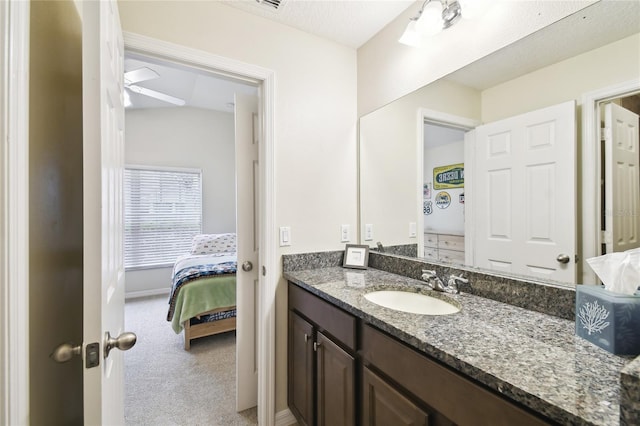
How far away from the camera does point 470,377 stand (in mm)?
720

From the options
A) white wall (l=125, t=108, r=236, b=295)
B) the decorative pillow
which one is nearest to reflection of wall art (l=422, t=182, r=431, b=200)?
the decorative pillow

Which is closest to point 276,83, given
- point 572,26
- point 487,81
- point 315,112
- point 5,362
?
point 315,112

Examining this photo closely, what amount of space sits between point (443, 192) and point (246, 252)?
128 centimetres

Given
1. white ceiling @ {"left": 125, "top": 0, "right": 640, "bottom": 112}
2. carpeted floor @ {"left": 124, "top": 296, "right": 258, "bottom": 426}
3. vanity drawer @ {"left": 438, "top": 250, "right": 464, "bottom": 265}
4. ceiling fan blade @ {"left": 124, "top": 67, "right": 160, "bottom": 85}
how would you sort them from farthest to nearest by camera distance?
ceiling fan blade @ {"left": 124, "top": 67, "right": 160, "bottom": 85}
carpeted floor @ {"left": 124, "top": 296, "right": 258, "bottom": 426}
vanity drawer @ {"left": 438, "top": 250, "right": 464, "bottom": 265}
white ceiling @ {"left": 125, "top": 0, "right": 640, "bottom": 112}

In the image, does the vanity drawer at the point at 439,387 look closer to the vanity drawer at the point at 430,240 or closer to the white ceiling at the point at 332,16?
the vanity drawer at the point at 430,240

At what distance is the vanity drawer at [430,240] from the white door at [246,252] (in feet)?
3.57

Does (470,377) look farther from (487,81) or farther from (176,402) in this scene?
(176,402)

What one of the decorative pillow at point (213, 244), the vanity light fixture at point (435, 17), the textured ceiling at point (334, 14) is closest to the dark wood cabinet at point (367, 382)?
the vanity light fixture at point (435, 17)

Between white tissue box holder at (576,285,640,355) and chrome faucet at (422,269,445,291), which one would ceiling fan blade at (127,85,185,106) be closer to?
chrome faucet at (422,269,445,291)

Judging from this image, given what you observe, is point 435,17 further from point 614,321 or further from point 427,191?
point 614,321

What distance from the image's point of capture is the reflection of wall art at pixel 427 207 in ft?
5.44

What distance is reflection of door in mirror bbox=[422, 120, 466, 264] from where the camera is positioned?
4.87 feet

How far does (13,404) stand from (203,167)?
4.70 metres

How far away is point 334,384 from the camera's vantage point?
128 centimetres
